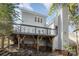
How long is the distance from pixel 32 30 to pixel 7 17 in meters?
0.44

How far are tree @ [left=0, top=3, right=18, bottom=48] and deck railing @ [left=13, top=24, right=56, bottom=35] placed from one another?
9 centimetres

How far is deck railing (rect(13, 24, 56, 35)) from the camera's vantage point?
2186 mm

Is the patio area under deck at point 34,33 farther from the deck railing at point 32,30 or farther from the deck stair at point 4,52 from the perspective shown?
the deck stair at point 4,52

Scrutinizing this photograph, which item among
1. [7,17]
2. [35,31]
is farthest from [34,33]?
[7,17]

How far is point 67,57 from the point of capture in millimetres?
2223

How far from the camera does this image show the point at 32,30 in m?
2.20

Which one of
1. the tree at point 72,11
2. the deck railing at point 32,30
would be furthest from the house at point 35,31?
the tree at point 72,11

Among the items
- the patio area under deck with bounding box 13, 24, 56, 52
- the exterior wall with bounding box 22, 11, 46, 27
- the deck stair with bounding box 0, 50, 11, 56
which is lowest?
the deck stair with bounding box 0, 50, 11, 56

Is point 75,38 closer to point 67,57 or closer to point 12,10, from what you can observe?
point 67,57

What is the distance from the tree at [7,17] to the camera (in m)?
2.20

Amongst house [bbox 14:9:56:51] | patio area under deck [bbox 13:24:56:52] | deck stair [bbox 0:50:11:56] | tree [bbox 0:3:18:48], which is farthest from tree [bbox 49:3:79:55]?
deck stair [bbox 0:50:11:56]

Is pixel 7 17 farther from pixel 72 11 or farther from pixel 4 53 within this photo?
pixel 72 11

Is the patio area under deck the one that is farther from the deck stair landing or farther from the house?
the deck stair landing

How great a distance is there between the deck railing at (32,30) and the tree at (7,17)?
9 centimetres
